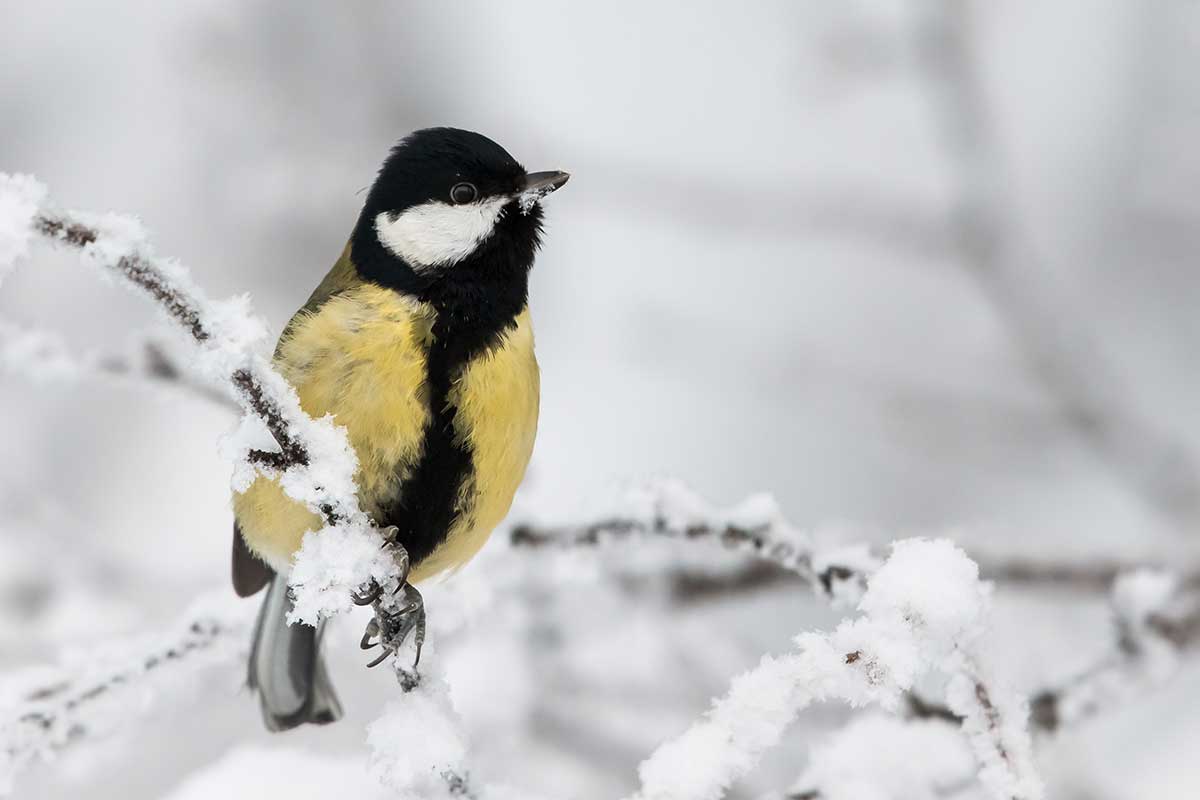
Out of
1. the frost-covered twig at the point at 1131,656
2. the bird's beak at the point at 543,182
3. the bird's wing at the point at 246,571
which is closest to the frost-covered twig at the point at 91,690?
the bird's wing at the point at 246,571

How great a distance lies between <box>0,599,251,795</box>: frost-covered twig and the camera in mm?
1586

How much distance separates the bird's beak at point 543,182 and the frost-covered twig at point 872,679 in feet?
3.46

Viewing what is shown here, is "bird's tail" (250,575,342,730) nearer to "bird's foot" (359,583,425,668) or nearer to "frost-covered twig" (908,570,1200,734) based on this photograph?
"bird's foot" (359,583,425,668)

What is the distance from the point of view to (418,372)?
1805 mm

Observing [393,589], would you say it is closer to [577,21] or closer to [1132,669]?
[1132,669]

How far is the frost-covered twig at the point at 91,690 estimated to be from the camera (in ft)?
5.20

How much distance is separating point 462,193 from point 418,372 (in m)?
0.40

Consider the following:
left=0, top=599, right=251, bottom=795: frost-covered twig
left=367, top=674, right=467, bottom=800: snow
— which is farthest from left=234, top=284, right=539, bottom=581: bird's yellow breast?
left=367, top=674, right=467, bottom=800: snow

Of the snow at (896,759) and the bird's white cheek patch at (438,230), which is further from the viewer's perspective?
the bird's white cheek patch at (438,230)

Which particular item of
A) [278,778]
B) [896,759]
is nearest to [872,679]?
[896,759]

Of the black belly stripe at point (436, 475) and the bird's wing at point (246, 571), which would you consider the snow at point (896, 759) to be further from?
the bird's wing at point (246, 571)

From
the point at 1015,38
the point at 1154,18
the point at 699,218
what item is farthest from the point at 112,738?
the point at 1015,38

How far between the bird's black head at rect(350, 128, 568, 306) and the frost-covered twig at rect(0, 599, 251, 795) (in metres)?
0.68

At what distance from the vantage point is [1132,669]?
2.03 metres
